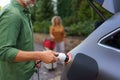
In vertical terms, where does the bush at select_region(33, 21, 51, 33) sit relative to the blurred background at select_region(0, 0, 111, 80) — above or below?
below

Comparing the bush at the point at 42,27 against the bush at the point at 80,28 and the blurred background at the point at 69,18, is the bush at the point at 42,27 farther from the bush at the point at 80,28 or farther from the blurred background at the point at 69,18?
the bush at the point at 80,28

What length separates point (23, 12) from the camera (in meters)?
3.70

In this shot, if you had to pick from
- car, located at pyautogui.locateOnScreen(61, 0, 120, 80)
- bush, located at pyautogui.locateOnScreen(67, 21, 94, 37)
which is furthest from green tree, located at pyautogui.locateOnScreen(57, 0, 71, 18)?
car, located at pyautogui.locateOnScreen(61, 0, 120, 80)

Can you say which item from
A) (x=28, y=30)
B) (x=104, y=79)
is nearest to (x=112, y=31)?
(x=104, y=79)

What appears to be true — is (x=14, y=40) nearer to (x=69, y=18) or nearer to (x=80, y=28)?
(x=80, y=28)

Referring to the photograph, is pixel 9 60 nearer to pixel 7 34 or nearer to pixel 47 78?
pixel 7 34

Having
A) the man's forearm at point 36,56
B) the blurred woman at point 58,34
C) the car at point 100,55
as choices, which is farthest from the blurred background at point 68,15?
the man's forearm at point 36,56

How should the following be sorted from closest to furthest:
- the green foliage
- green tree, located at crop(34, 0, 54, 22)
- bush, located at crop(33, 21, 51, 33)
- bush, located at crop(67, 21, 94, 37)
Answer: bush, located at crop(67, 21, 94, 37) < the green foliage < bush, located at crop(33, 21, 51, 33) < green tree, located at crop(34, 0, 54, 22)

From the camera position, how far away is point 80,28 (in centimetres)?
1196

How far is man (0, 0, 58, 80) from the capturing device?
3432mm

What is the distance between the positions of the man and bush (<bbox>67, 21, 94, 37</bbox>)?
25.8ft

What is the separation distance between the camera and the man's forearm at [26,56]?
3402mm

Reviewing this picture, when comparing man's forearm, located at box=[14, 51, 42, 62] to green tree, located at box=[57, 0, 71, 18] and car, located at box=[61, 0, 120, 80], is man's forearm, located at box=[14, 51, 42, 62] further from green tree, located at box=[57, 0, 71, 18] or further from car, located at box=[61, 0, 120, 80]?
green tree, located at box=[57, 0, 71, 18]

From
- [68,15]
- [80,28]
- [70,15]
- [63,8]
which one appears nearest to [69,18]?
[70,15]
